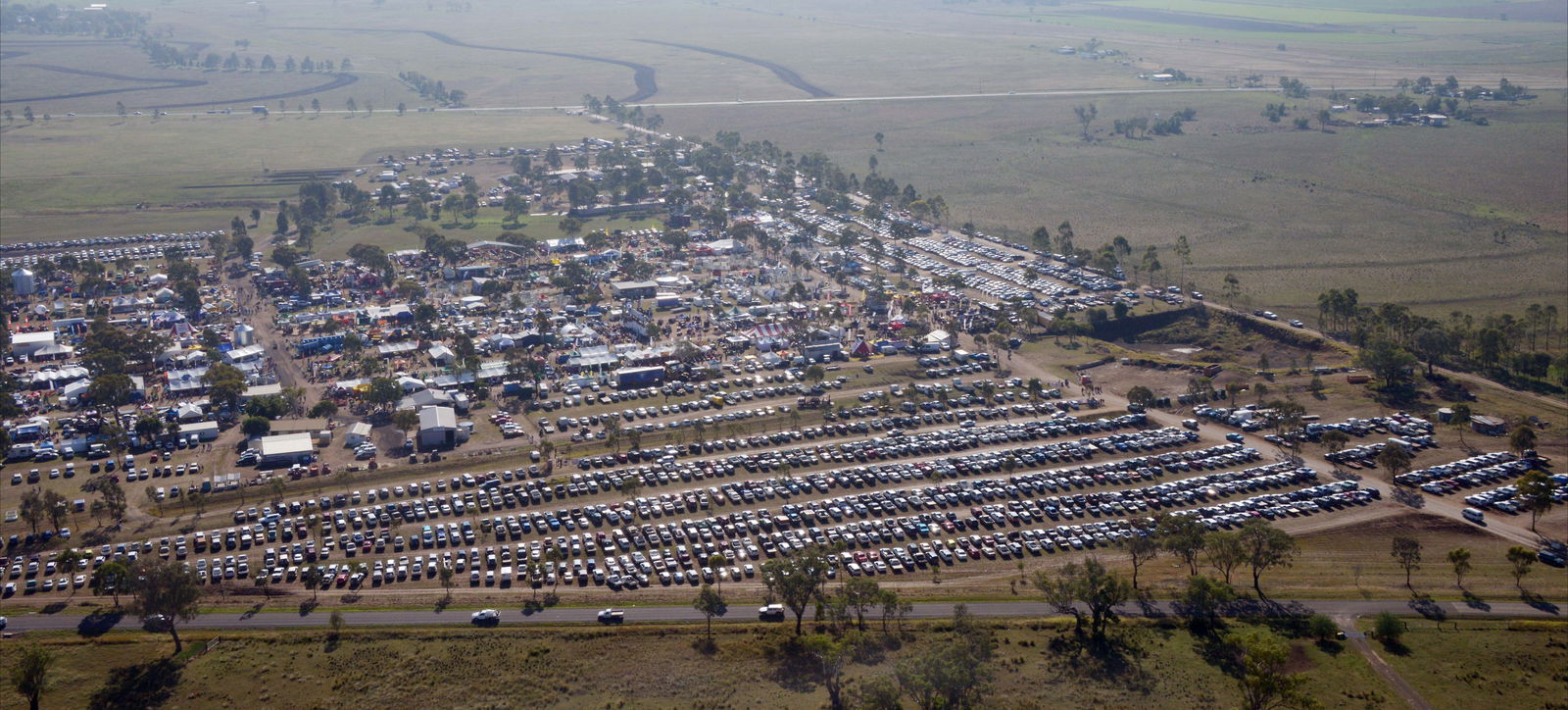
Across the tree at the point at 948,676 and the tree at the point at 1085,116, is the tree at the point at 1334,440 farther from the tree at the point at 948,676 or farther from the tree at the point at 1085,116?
the tree at the point at 1085,116

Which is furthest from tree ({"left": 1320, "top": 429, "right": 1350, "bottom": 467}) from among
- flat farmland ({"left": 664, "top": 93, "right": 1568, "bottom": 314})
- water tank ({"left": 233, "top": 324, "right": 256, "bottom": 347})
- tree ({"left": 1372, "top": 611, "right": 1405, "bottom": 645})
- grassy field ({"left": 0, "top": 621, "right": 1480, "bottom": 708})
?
water tank ({"left": 233, "top": 324, "right": 256, "bottom": 347})

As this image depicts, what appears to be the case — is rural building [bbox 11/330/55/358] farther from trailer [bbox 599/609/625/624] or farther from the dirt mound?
the dirt mound

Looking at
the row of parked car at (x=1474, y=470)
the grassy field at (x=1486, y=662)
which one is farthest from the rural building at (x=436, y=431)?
the row of parked car at (x=1474, y=470)

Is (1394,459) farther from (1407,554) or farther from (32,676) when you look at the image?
(32,676)

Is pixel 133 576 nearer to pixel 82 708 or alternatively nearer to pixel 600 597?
pixel 82 708

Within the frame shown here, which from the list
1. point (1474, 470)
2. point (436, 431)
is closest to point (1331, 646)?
point (1474, 470)
